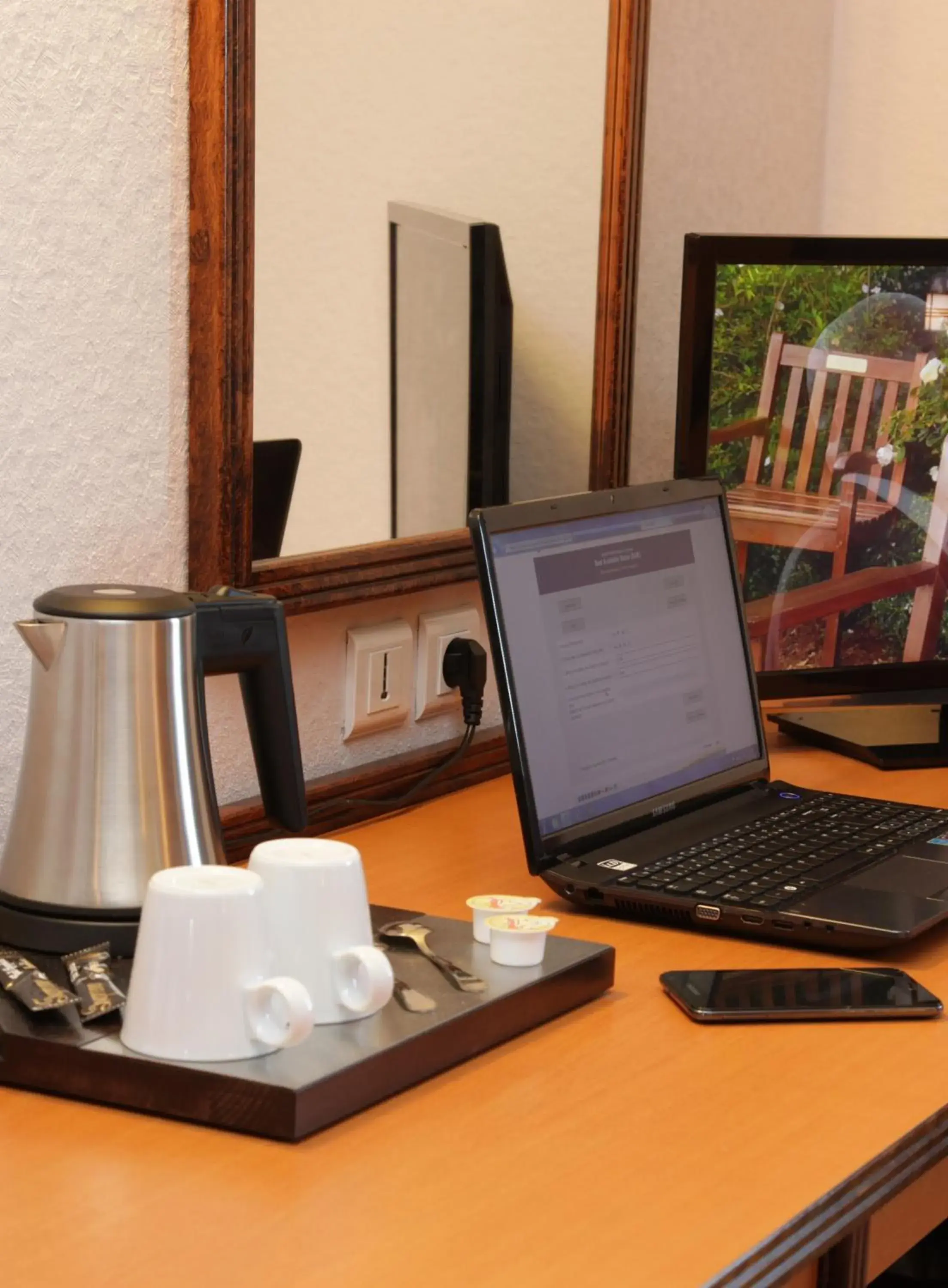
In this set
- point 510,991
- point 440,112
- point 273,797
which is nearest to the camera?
point 510,991

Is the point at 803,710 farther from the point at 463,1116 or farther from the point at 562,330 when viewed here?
the point at 463,1116

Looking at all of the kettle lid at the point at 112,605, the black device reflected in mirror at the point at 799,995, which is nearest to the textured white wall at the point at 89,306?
the kettle lid at the point at 112,605

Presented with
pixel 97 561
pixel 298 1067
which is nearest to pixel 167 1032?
pixel 298 1067

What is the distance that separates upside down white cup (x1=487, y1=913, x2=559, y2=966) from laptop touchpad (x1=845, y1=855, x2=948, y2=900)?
0.97 ft

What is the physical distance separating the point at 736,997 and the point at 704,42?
1148 millimetres

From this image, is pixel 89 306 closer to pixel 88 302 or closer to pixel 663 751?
pixel 88 302

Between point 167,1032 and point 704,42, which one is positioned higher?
point 704,42

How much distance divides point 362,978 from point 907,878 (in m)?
0.50

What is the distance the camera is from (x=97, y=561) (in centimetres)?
116

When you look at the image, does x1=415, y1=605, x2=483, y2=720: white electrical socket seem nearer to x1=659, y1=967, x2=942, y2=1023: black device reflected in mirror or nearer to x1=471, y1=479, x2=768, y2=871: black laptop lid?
x1=471, y1=479, x2=768, y2=871: black laptop lid

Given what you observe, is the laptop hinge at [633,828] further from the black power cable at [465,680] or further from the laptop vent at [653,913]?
the black power cable at [465,680]

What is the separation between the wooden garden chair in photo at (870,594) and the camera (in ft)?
5.34

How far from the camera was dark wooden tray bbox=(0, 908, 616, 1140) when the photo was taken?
0.82 meters

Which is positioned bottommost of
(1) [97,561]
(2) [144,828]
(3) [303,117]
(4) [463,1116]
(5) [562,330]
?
(4) [463,1116]
